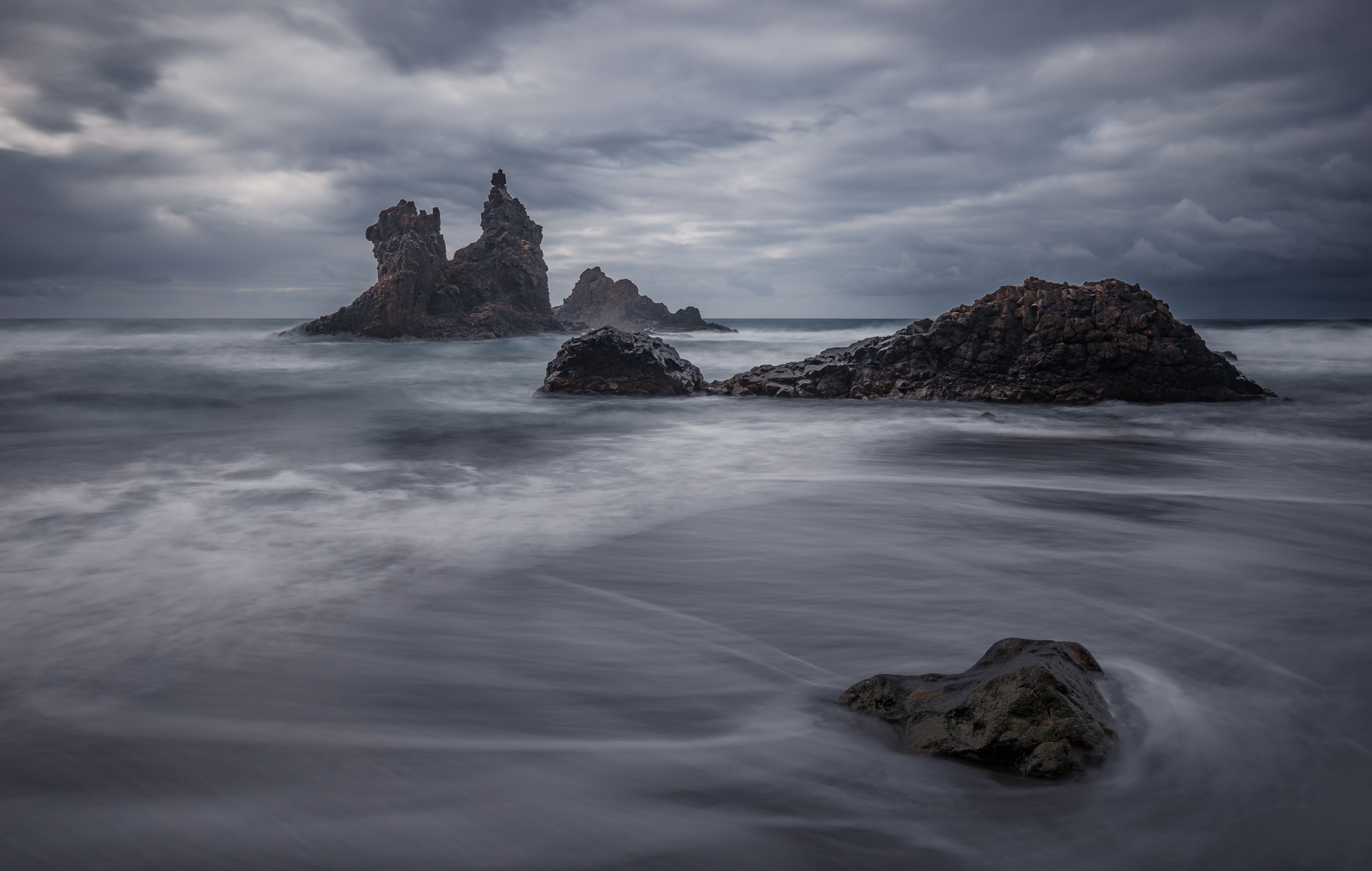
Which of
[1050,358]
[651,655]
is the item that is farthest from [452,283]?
[651,655]

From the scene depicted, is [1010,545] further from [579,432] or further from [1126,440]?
[579,432]

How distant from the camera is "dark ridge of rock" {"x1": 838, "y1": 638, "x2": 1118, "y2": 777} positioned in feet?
6.90

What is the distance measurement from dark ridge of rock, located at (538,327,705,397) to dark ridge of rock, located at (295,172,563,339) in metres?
31.8

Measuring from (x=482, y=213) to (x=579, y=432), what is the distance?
52208 millimetres

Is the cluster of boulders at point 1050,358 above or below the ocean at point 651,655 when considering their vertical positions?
above

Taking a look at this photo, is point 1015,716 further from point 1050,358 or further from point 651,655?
point 1050,358

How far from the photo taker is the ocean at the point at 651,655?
6.59 ft

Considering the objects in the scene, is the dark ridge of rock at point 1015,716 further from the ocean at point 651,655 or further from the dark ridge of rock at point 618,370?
the dark ridge of rock at point 618,370

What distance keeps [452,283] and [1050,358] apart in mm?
44385

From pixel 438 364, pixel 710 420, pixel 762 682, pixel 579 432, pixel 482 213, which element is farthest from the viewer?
pixel 482 213

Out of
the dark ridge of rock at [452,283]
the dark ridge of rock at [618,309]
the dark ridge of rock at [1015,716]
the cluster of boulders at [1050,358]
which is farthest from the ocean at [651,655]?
the dark ridge of rock at [618,309]

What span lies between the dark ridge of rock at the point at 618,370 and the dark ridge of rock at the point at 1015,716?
12753 mm

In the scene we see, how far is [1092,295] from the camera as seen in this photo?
13.5m

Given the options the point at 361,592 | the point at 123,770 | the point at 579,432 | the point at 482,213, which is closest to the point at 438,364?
the point at 579,432
